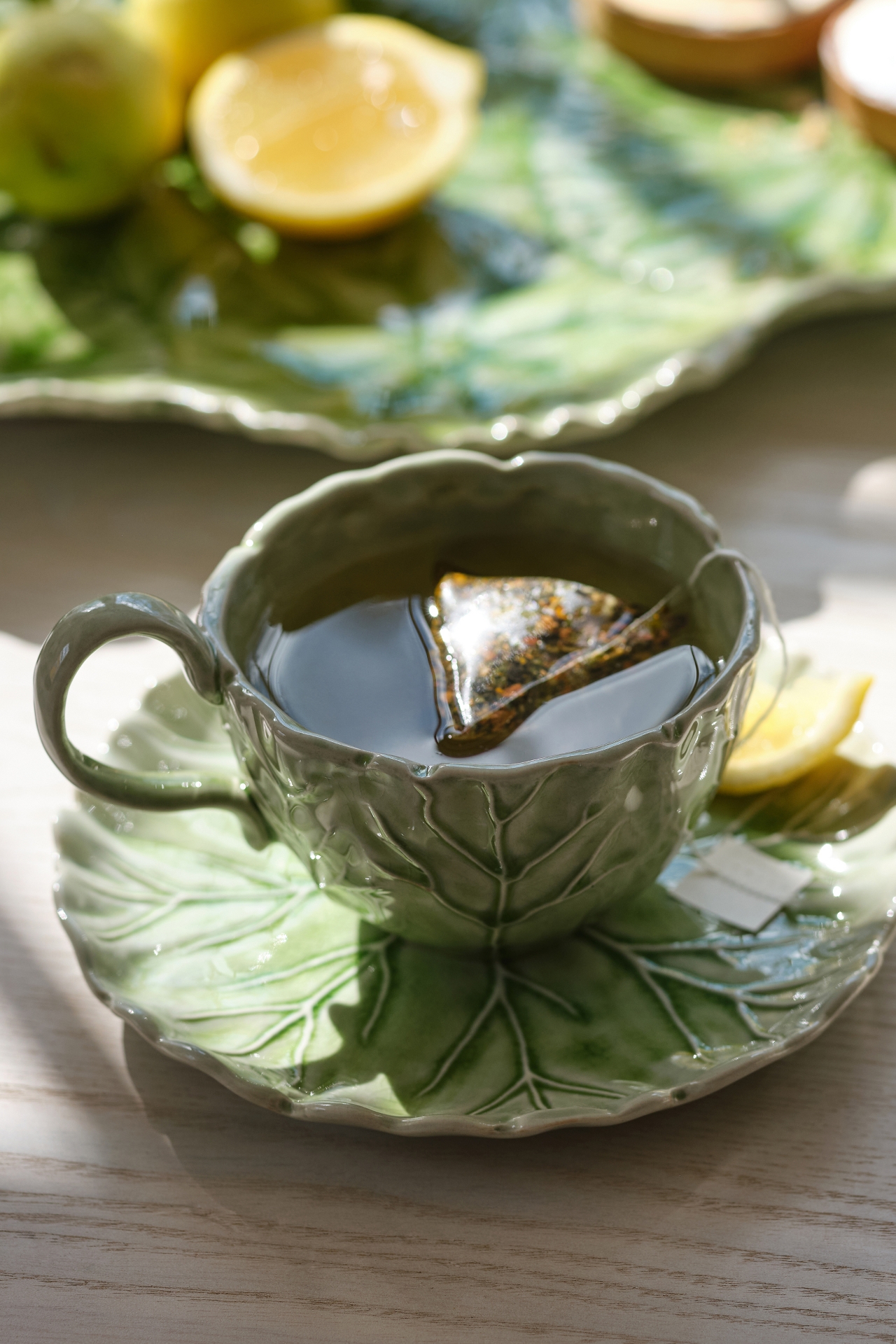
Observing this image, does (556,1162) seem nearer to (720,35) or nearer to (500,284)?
(500,284)

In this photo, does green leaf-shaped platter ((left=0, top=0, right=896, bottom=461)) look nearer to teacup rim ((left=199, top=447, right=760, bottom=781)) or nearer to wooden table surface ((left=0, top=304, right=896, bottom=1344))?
teacup rim ((left=199, top=447, right=760, bottom=781))

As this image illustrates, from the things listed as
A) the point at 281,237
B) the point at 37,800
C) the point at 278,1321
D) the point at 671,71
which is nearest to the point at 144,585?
the point at 37,800

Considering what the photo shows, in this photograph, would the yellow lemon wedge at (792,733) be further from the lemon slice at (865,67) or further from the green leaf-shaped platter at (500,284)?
the lemon slice at (865,67)

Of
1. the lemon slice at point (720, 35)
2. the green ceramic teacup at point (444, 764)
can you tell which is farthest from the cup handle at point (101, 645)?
the lemon slice at point (720, 35)

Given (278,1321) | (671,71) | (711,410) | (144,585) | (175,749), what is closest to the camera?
(278,1321)

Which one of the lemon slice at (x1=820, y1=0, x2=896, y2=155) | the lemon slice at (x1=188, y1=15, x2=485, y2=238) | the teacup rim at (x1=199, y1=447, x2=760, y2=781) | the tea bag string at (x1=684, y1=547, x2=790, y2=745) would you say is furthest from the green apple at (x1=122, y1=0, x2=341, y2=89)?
the tea bag string at (x1=684, y1=547, x2=790, y2=745)

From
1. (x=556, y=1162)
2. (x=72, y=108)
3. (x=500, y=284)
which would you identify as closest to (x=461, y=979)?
(x=556, y=1162)

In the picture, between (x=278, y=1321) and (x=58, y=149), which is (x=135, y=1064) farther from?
(x=58, y=149)
